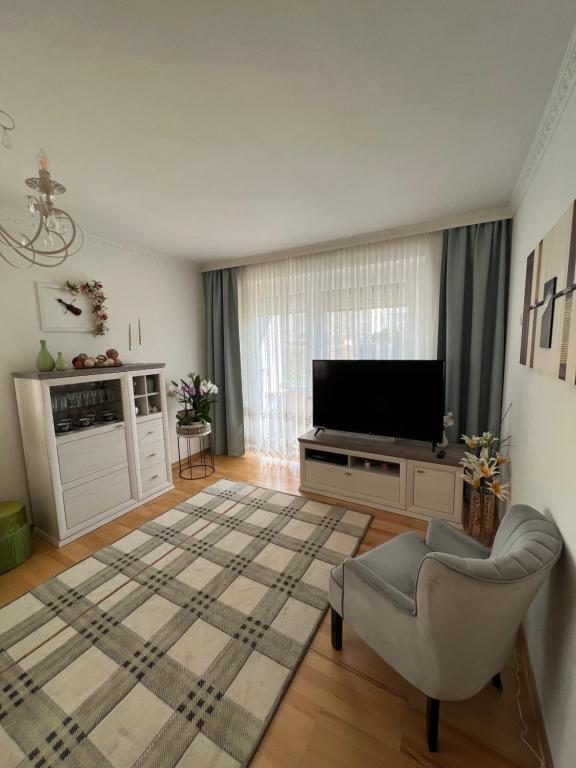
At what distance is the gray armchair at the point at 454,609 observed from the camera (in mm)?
1014

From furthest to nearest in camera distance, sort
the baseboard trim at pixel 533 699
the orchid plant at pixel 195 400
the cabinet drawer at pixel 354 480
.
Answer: the orchid plant at pixel 195 400 → the cabinet drawer at pixel 354 480 → the baseboard trim at pixel 533 699

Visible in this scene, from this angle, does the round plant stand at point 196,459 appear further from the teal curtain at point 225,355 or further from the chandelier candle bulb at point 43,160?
the chandelier candle bulb at point 43,160

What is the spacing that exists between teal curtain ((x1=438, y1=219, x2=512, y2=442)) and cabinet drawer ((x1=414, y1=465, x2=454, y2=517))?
503mm

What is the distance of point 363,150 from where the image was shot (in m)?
1.72

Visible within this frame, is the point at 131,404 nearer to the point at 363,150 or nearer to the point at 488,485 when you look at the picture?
the point at 363,150

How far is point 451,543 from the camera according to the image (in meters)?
1.61

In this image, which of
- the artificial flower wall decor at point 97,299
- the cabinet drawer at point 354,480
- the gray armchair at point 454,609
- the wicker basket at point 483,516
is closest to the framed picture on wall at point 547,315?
the gray armchair at point 454,609

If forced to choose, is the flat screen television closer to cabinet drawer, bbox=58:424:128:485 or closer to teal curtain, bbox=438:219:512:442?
teal curtain, bbox=438:219:512:442

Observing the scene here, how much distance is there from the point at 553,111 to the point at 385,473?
2.50m

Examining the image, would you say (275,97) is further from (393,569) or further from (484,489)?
(484,489)

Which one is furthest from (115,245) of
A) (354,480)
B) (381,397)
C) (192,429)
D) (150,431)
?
(354,480)

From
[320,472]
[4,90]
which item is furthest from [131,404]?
[4,90]

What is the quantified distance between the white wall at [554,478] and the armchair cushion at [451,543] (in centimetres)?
28

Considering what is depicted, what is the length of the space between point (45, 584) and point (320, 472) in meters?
2.22
